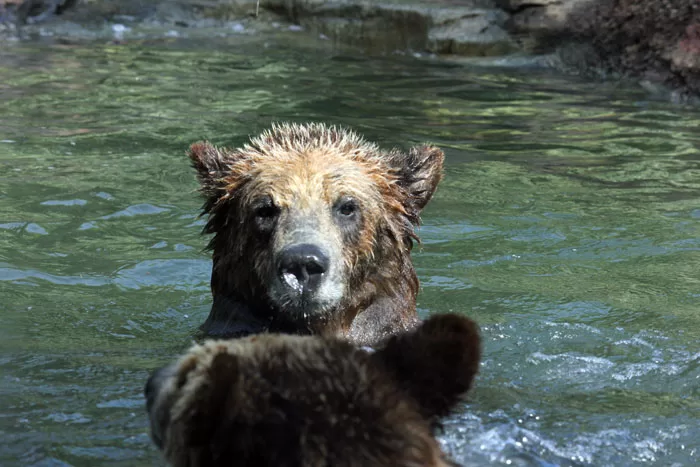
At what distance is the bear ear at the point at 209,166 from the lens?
19.7 feet

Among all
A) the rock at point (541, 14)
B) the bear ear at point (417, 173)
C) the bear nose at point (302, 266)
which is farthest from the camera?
the rock at point (541, 14)

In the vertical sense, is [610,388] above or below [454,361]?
below

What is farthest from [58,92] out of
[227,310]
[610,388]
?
[610,388]

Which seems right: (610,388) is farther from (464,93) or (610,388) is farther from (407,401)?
Result: (464,93)

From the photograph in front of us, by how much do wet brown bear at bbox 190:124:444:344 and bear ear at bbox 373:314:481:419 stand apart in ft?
7.49

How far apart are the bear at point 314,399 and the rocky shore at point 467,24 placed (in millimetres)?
12158

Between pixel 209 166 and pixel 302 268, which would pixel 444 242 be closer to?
pixel 209 166

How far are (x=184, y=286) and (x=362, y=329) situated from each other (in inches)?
81.0

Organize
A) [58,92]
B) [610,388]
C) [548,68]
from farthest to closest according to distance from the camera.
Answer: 1. [548,68]
2. [58,92]
3. [610,388]

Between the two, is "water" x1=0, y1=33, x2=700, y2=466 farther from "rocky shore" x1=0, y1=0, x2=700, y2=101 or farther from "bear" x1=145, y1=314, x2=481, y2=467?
"rocky shore" x1=0, y1=0, x2=700, y2=101

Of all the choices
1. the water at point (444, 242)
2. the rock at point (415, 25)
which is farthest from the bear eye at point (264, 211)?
the rock at point (415, 25)

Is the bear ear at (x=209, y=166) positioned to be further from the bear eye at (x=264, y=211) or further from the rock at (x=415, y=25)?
the rock at (x=415, y=25)

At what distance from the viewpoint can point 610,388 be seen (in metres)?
5.30

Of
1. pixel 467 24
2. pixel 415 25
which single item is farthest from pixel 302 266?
pixel 415 25
